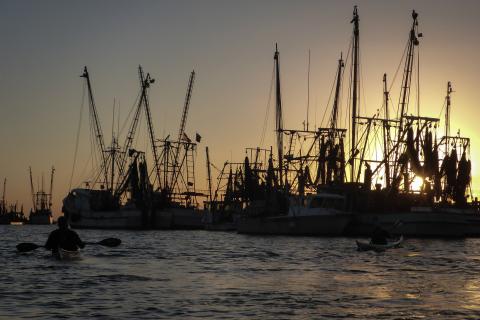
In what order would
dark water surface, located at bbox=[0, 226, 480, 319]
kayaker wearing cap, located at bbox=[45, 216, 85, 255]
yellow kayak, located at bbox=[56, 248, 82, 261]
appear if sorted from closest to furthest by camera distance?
dark water surface, located at bbox=[0, 226, 480, 319], kayaker wearing cap, located at bbox=[45, 216, 85, 255], yellow kayak, located at bbox=[56, 248, 82, 261]

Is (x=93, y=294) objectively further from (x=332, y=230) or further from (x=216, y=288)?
(x=332, y=230)

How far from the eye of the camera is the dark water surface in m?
30.5

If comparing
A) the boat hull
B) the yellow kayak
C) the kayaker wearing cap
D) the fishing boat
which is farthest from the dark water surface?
the fishing boat

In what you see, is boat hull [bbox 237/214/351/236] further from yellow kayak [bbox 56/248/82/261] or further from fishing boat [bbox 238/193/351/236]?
yellow kayak [bbox 56/248/82/261]

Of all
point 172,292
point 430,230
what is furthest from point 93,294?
point 430,230

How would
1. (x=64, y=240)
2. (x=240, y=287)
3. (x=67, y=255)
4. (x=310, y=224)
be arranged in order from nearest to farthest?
(x=240, y=287) → (x=64, y=240) → (x=67, y=255) → (x=310, y=224)

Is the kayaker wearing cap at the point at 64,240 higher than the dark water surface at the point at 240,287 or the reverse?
higher

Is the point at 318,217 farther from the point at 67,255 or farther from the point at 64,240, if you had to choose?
the point at 64,240

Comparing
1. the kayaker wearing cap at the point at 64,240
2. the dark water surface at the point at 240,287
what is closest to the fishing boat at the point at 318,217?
the dark water surface at the point at 240,287

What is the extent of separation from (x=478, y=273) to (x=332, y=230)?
51734 millimetres

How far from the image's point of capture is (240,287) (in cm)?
3884

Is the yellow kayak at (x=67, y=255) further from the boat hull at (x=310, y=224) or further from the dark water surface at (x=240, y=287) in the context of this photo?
the boat hull at (x=310, y=224)

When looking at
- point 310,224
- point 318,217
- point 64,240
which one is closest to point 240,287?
point 64,240

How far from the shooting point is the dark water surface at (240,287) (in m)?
30.5
